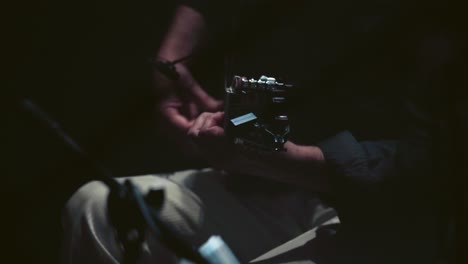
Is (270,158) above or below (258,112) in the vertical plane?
below

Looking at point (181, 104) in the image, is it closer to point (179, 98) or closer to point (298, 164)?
point (179, 98)

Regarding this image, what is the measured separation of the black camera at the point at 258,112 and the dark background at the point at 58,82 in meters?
0.35

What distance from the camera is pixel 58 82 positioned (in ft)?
4.78

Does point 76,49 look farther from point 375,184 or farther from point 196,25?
point 375,184

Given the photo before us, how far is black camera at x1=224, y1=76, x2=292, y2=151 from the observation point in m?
0.99

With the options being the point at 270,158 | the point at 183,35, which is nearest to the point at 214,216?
the point at 270,158

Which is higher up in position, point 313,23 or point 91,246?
point 313,23

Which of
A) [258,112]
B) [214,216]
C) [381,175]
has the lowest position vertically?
[214,216]

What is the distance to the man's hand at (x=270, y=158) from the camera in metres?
1.09

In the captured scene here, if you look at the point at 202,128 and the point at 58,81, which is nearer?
the point at 202,128

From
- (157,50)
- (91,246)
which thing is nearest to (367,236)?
(91,246)

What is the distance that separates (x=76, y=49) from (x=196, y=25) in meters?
0.34

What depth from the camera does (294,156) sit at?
1.10 metres

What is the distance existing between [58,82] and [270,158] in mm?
662
